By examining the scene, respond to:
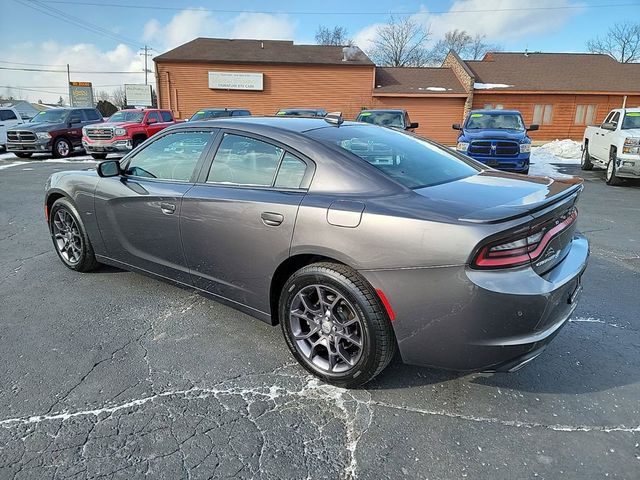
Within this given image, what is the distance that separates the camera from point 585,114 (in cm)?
2702

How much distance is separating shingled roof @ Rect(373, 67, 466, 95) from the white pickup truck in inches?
595

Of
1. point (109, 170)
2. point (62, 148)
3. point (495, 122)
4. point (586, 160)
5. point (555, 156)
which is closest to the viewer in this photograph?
point (109, 170)

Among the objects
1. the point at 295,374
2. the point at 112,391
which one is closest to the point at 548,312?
the point at 295,374

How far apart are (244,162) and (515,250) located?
6.08 ft

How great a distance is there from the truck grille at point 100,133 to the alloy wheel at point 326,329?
48.4ft

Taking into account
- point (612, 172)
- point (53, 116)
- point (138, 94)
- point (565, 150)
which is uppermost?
point (138, 94)

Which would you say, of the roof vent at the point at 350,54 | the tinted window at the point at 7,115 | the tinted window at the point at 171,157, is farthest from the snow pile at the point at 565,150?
Result: the tinted window at the point at 7,115

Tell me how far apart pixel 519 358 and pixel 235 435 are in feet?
4.95

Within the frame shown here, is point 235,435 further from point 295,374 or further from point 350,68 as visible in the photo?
point 350,68

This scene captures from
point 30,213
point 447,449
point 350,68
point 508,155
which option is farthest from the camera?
point 350,68

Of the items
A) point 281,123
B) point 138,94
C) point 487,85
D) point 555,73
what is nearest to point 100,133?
point 281,123

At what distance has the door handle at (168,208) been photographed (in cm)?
328

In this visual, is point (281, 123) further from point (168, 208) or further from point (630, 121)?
point (630, 121)

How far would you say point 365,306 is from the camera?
7.87 ft
